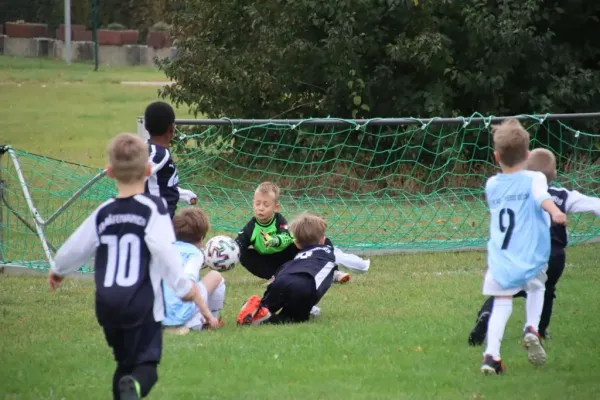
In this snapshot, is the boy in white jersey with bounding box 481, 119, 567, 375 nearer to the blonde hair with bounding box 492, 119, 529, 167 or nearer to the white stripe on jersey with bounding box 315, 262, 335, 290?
the blonde hair with bounding box 492, 119, 529, 167

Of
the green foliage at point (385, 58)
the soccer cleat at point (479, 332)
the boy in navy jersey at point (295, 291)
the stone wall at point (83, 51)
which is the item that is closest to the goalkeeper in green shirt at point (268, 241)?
the boy in navy jersey at point (295, 291)

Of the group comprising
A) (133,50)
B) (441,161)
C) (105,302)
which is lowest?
(133,50)

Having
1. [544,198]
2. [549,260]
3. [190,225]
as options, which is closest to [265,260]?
[190,225]

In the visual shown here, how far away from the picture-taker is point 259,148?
1308 centimetres

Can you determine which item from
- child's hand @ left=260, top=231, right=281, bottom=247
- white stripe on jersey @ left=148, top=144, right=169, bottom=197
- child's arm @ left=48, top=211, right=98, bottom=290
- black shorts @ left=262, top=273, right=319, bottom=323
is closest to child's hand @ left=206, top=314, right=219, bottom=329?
black shorts @ left=262, top=273, right=319, bottom=323

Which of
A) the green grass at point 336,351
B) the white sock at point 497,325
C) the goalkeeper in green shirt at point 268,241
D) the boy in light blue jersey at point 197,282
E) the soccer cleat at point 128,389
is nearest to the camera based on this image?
the soccer cleat at point 128,389

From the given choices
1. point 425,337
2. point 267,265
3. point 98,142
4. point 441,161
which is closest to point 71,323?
point 267,265

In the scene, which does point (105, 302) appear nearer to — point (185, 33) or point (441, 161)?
point (441, 161)

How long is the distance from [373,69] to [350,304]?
25.7ft

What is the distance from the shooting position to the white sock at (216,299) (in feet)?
24.6

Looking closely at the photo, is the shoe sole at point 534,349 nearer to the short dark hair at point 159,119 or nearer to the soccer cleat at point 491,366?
the soccer cleat at point 491,366

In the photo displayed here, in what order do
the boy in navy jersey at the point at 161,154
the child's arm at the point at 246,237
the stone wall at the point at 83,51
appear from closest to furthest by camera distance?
the boy in navy jersey at the point at 161,154 → the child's arm at the point at 246,237 → the stone wall at the point at 83,51

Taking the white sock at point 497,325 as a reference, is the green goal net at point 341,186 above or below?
below

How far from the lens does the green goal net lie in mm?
10637
